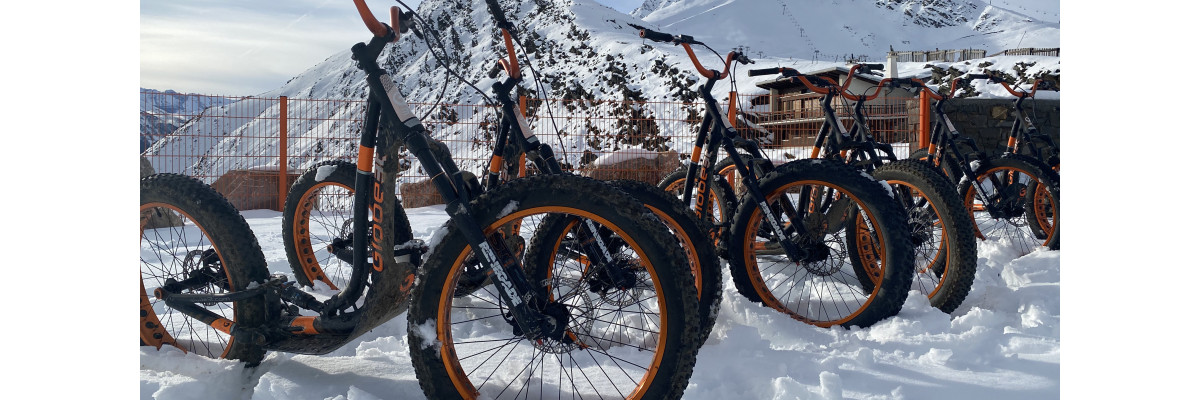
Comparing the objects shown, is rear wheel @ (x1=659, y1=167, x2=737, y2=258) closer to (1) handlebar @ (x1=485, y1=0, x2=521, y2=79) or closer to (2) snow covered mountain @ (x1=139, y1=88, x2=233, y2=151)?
(1) handlebar @ (x1=485, y1=0, x2=521, y2=79)

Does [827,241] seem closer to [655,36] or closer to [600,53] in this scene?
[655,36]

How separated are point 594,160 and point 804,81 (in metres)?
4.26

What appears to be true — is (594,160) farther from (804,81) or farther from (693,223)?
(693,223)

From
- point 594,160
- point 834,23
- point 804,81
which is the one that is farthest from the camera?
point 834,23

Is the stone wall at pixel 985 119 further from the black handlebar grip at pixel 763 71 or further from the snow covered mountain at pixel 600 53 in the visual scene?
the black handlebar grip at pixel 763 71

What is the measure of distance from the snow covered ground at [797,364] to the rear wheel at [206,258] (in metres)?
0.10

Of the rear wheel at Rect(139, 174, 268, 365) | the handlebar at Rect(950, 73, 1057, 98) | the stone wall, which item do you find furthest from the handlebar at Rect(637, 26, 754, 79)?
the stone wall

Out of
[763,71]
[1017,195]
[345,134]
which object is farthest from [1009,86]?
[345,134]

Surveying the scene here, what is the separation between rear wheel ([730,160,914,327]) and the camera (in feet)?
7.34

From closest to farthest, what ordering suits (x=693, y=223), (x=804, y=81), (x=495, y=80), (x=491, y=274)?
(x=491, y=274) → (x=693, y=223) → (x=495, y=80) → (x=804, y=81)

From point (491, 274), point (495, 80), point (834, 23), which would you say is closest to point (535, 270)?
point (491, 274)

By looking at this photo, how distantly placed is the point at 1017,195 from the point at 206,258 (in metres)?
3.75

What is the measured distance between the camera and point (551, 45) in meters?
32.5

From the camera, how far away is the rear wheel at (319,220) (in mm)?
2504
